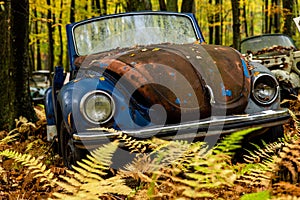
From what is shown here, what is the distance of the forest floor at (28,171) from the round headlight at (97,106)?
0.66 m

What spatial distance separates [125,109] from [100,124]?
259mm

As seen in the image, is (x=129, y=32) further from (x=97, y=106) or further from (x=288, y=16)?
(x=288, y=16)

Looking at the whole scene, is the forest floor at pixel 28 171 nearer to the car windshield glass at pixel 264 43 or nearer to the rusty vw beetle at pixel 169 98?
the rusty vw beetle at pixel 169 98

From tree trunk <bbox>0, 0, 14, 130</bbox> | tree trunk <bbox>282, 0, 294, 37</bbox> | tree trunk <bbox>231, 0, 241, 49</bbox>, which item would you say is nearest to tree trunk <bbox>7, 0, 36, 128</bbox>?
→ tree trunk <bbox>0, 0, 14, 130</bbox>

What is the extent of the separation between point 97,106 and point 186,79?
2.79ft

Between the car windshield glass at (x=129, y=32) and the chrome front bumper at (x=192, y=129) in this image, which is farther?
the car windshield glass at (x=129, y=32)

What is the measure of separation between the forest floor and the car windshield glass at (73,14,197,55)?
1423 millimetres

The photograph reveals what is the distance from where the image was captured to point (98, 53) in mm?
4797

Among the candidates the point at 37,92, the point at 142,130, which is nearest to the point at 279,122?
the point at 142,130

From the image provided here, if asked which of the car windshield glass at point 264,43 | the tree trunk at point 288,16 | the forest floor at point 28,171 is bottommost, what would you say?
the forest floor at point 28,171

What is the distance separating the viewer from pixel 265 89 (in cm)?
387

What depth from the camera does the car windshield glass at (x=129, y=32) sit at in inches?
198

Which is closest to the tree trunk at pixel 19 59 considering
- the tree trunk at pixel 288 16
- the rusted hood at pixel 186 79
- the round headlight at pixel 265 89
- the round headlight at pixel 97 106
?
the rusted hood at pixel 186 79

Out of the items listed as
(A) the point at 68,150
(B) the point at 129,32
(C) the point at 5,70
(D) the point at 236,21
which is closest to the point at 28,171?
(A) the point at 68,150
